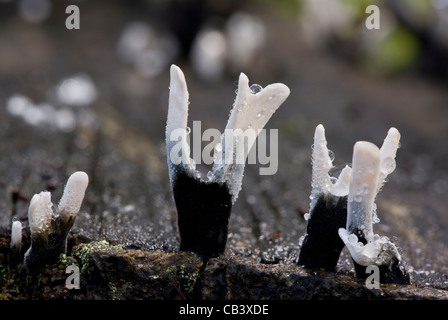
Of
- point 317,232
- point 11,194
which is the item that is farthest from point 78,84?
point 317,232

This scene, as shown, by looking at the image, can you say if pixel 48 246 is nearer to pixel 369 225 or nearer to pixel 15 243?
pixel 15 243

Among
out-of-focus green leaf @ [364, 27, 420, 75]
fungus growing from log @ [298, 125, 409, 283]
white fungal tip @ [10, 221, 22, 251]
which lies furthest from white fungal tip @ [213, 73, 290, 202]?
out-of-focus green leaf @ [364, 27, 420, 75]

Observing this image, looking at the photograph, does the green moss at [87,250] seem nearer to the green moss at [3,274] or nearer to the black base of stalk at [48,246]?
the black base of stalk at [48,246]

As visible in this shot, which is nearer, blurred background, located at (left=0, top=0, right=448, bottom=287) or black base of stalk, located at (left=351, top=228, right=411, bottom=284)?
black base of stalk, located at (left=351, top=228, right=411, bottom=284)

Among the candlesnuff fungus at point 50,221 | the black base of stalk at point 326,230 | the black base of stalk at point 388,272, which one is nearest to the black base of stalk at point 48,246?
the candlesnuff fungus at point 50,221

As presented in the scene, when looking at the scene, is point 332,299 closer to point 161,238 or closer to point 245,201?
point 161,238

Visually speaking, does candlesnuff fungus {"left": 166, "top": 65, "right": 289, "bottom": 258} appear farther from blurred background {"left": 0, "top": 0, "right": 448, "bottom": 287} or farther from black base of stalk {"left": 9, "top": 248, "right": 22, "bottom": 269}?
black base of stalk {"left": 9, "top": 248, "right": 22, "bottom": 269}
